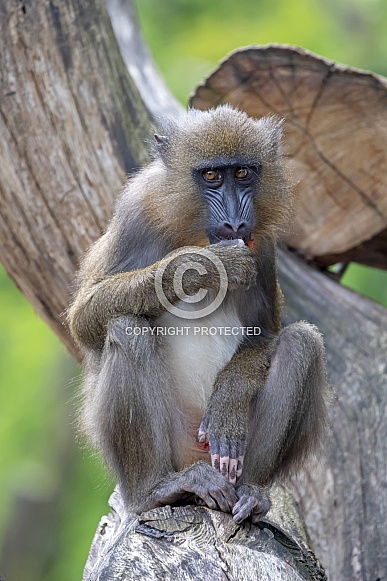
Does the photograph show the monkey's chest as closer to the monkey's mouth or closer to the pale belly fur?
the pale belly fur

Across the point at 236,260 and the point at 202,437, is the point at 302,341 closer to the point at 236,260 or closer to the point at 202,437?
the point at 236,260

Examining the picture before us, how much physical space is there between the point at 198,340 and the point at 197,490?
1.05m

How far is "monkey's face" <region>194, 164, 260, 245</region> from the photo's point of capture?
190 inches

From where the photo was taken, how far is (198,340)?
520 cm

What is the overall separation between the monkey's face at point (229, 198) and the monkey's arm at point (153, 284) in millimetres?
95

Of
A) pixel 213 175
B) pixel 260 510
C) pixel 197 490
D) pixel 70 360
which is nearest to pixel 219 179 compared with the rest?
pixel 213 175

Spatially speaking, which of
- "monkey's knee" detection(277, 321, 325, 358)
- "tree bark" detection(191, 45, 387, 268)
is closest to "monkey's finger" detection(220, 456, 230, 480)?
"monkey's knee" detection(277, 321, 325, 358)

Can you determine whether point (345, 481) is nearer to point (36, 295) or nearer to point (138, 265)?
point (138, 265)

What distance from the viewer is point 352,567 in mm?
5332

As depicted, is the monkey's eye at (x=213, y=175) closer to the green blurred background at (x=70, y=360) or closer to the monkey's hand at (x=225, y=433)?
the monkey's hand at (x=225, y=433)

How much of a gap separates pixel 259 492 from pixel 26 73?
10.9 feet

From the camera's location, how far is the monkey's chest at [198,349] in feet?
16.6

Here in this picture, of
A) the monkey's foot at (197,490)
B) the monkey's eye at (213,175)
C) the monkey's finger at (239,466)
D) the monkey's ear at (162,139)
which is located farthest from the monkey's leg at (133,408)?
the monkey's ear at (162,139)

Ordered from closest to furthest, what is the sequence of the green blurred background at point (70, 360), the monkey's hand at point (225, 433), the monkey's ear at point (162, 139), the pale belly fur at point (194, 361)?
the monkey's hand at point (225, 433) < the pale belly fur at point (194, 361) < the monkey's ear at point (162, 139) < the green blurred background at point (70, 360)
